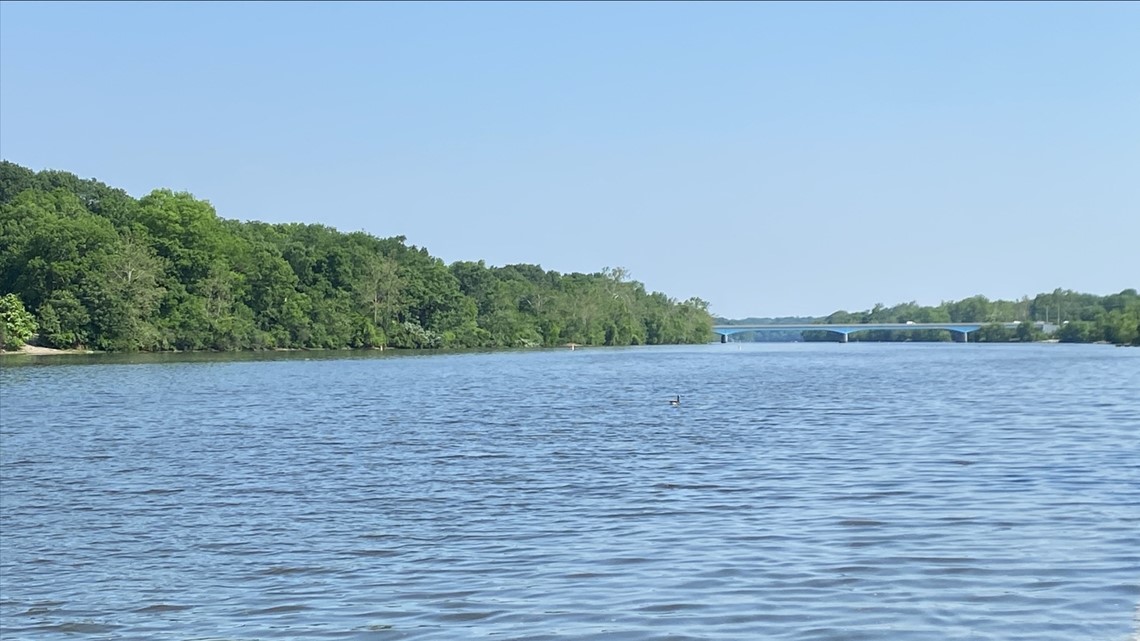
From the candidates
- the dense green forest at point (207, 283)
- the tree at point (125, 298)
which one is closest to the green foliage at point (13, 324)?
the dense green forest at point (207, 283)

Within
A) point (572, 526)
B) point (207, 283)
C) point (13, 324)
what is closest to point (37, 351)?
point (13, 324)

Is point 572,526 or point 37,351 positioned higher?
point 37,351

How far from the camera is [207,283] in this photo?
107875mm

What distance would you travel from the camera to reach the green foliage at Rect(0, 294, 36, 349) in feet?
290

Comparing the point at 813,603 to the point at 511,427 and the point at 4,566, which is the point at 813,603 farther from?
the point at 511,427

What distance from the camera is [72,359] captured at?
272 feet

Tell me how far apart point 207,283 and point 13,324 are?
2103 cm

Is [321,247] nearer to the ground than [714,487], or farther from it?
farther from it

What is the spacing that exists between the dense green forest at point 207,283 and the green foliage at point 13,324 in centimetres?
10

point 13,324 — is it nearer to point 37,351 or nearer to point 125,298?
point 37,351

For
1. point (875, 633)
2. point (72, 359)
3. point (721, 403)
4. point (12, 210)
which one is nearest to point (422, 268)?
point (12, 210)

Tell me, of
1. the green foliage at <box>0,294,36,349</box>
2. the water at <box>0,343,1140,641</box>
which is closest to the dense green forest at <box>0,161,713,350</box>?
the green foliage at <box>0,294,36,349</box>

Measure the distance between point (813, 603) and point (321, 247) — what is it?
4972 inches

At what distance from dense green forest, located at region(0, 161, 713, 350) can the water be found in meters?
62.6
